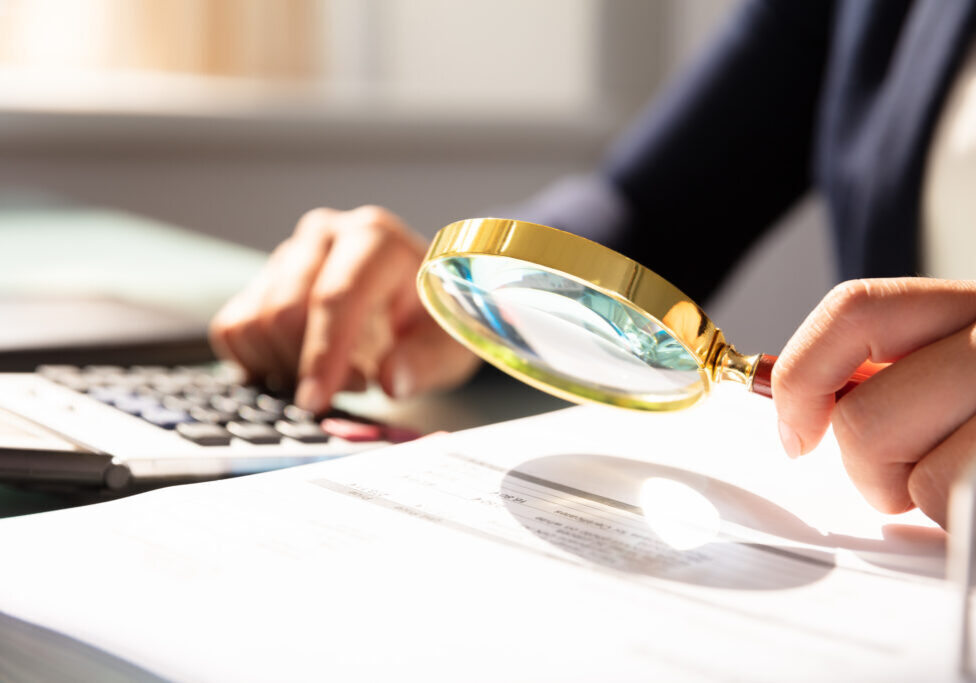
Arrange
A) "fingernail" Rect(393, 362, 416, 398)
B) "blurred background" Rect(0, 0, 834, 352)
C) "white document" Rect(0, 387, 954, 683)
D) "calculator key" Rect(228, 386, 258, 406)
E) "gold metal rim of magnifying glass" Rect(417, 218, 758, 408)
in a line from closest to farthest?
1. "white document" Rect(0, 387, 954, 683)
2. "gold metal rim of magnifying glass" Rect(417, 218, 758, 408)
3. "calculator key" Rect(228, 386, 258, 406)
4. "fingernail" Rect(393, 362, 416, 398)
5. "blurred background" Rect(0, 0, 834, 352)

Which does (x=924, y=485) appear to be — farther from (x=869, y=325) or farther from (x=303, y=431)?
(x=303, y=431)

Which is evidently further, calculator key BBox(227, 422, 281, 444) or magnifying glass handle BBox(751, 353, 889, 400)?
calculator key BBox(227, 422, 281, 444)

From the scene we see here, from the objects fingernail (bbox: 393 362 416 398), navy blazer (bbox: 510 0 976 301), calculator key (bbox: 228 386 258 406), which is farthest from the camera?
navy blazer (bbox: 510 0 976 301)

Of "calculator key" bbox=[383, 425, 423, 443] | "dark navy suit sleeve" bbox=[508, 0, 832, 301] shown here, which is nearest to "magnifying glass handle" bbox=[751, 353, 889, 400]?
"calculator key" bbox=[383, 425, 423, 443]

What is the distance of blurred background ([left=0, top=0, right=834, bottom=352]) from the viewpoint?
1.72 meters

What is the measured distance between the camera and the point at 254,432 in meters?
0.46

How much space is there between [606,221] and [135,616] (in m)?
0.74

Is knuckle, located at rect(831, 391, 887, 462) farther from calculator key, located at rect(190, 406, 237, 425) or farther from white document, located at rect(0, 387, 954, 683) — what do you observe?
calculator key, located at rect(190, 406, 237, 425)

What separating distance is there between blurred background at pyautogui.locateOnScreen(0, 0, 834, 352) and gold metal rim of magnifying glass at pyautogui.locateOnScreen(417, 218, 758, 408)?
4.00 feet

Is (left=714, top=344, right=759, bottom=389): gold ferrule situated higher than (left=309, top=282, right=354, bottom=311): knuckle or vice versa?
(left=309, top=282, right=354, bottom=311): knuckle

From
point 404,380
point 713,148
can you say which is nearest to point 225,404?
point 404,380

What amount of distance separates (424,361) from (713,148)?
421 mm

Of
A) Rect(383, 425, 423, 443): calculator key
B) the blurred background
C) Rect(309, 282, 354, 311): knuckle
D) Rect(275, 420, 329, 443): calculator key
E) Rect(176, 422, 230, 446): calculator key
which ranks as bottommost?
Rect(176, 422, 230, 446): calculator key

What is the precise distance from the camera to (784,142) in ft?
3.21
